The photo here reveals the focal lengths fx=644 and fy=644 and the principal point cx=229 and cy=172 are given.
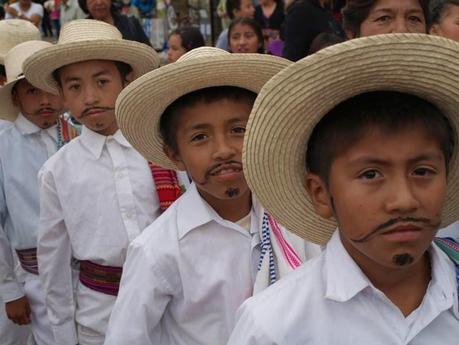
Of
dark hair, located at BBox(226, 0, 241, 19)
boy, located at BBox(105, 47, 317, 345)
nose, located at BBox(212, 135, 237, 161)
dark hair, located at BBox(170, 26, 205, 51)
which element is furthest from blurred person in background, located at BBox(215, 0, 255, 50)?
nose, located at BBox(212, 135, 237, 161)

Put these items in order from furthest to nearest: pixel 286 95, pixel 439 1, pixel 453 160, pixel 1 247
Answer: pixel 1 247 < pixel 439 1 < pixel 453 160 < pixel 286 95

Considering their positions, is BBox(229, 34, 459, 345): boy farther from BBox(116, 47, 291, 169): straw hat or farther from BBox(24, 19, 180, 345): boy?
BBox(24, 19, 180, 345): boy

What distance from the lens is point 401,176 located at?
1.36 m

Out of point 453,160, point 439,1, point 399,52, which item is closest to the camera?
point 399,52

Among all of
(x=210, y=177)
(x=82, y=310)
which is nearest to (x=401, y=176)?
(x=210, y=177)

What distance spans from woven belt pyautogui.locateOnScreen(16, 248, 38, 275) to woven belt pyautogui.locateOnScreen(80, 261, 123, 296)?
24.5 inches

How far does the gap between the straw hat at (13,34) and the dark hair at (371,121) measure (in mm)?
2889

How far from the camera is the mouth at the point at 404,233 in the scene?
4.43ft

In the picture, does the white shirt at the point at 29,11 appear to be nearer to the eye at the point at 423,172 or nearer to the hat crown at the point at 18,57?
the hat crown at the point at 18,57

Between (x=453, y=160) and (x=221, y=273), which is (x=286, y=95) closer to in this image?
(x=453, y=160)

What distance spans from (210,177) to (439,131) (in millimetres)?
804

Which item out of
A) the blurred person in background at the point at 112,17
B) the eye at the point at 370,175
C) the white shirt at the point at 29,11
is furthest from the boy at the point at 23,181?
the white shirt at the point at 29,11

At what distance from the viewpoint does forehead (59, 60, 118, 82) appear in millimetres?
2883

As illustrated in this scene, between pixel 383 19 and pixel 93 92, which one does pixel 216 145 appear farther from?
pixel 383 19
